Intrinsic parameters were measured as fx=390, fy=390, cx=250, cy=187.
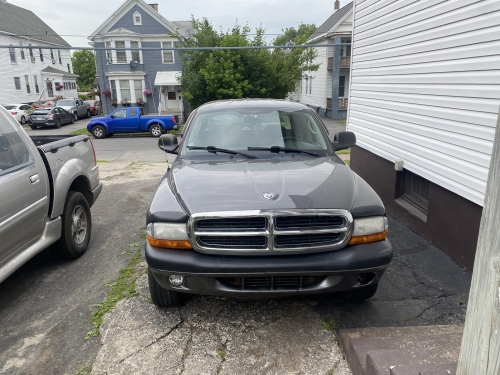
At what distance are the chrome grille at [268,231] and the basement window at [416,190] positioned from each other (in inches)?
112

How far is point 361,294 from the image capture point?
3357mm

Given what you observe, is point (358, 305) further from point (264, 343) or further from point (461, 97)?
point (461, 97)

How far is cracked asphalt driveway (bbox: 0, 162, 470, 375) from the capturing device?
2.77 meters

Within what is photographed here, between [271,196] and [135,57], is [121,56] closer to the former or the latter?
[135,57]

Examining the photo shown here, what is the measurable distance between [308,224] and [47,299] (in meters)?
2.63

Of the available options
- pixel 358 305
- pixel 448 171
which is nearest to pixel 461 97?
pixel 448 171

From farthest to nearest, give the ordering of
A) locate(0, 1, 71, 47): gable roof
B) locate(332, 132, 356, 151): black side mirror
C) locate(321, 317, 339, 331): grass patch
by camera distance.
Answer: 1. locate(0, 1, 71, 47): gable roof
2. locate(332, 132, 356, 151): black side mirror
3. locate(321, 317, 339, 331): grass patch

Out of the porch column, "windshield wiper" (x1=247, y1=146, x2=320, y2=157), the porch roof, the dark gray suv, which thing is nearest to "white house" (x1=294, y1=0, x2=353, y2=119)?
the porch column

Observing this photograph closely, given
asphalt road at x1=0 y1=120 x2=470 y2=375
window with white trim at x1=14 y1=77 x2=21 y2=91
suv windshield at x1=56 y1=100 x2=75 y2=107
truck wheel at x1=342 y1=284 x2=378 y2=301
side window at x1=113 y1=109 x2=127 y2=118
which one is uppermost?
window with white trim at x1=14 y1=77 x2=21 y2=91

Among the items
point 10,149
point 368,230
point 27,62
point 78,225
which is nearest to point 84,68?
point 27,62

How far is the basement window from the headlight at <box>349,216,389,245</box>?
2531 millimetres

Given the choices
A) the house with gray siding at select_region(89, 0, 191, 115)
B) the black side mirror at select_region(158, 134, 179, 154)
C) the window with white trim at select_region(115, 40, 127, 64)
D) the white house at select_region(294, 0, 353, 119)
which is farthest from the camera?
the window with white trim at select_region(115, 40, 127, 64)

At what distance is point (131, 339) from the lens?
303 cm

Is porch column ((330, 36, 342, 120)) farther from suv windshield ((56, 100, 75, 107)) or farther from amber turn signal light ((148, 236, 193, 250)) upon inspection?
Result: amber turn signal light ((148, 236, 193, 250))
